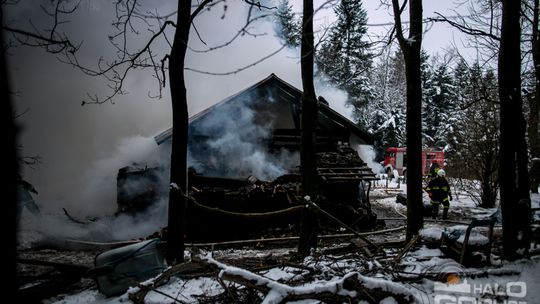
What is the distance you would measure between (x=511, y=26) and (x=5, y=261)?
259 inches

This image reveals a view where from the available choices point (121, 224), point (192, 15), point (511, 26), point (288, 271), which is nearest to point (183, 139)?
point (192, 15)

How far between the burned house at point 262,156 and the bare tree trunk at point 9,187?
8720mm

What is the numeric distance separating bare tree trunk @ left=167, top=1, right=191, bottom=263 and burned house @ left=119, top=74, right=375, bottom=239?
5306 millimetres

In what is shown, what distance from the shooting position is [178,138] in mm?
5406

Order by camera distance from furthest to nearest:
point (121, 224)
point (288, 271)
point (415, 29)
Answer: point (121, 224) → point (415, 29) → point (288, 271)

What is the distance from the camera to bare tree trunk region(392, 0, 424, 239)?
6160 millimetres

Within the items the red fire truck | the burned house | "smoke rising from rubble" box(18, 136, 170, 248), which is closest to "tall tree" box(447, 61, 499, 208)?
the burned house

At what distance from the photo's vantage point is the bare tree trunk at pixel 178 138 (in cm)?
537

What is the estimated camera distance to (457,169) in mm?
16109

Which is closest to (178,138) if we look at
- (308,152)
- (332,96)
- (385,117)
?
(308,152)

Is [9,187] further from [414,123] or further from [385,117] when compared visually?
[385,117]

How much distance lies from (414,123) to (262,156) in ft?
28.0

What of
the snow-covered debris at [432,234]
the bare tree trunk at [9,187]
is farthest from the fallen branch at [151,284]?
the snow-covered debris at [432,234]

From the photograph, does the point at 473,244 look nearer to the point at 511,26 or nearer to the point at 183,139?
the point at 511,26
